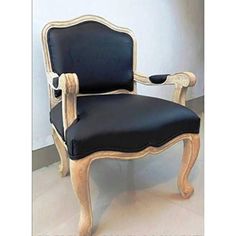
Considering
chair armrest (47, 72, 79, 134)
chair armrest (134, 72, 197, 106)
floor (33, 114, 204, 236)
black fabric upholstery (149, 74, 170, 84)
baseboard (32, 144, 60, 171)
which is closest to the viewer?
chair armrest (47, 72, 79, 134)

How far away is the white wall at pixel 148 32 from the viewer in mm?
1338

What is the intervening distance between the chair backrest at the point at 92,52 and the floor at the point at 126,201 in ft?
1.25

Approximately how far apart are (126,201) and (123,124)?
0.37 meters

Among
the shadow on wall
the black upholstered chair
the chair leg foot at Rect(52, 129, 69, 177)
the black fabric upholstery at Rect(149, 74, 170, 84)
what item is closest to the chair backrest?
the black upholstered chair

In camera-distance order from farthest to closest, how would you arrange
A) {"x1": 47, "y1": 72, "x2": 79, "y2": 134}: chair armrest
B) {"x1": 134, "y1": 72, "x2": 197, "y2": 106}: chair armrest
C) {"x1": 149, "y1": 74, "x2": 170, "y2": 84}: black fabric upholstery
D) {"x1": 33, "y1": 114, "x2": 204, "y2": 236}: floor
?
{"x1": 149, "y1": 74, "x2": 170, "y2": 84}: black fabric upholstery → {"x1": 134, "y1": 72, "x2": 197, "y2": 106}: chair armrest → {"x1": 33, "y1": 114, "x2": 204, "y2": 236}: floor → {"x1": 47, "y1": 72, "x2": 79, "y2": 134}: chair armrest

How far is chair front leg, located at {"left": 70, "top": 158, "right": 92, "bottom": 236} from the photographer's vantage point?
0.91 meters

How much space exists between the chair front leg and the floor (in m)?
0.06

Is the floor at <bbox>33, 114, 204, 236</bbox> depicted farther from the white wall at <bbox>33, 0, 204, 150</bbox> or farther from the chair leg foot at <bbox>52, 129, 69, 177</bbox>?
the white wall at <bbox>33, 0, 204, 150</bbox>

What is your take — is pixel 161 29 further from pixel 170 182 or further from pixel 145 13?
pixel 170 182

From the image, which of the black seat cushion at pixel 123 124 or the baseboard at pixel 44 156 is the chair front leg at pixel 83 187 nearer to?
the black seat cushion at pixel 123 124

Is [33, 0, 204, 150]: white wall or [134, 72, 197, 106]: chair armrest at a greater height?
[33, 0, 204, 150]: white wall

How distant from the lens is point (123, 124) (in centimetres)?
96
